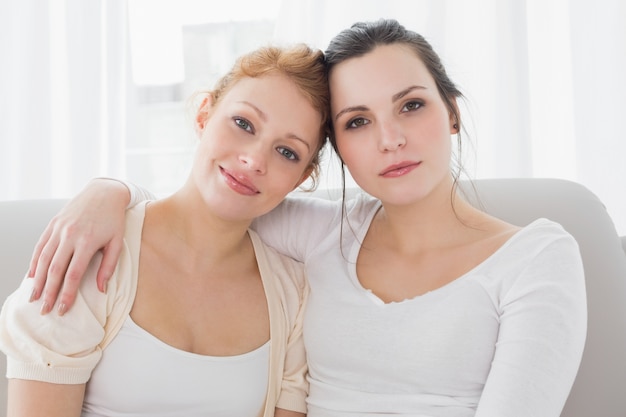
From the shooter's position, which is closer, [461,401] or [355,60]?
[461,401]

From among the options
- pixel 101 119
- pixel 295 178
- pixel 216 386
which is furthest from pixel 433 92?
pixel 101 119

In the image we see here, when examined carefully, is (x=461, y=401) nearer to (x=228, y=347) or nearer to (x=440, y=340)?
(x=440, y=340)

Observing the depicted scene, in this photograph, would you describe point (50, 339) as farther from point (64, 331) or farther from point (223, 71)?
point (223, 71)

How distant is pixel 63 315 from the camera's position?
1.22 m

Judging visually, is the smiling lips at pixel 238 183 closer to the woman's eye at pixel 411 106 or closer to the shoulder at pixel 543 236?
the woman's eye at pixel 411 106

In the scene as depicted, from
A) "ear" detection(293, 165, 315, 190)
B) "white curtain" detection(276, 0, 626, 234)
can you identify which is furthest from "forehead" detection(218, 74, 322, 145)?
"white curtain" detection(276, 0, 626, 234)

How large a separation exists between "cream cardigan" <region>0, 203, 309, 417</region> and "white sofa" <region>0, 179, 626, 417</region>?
0.96 ft

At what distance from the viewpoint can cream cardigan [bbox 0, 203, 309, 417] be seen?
1205 mm

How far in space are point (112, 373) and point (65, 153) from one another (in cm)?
157

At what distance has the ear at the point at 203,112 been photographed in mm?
1534

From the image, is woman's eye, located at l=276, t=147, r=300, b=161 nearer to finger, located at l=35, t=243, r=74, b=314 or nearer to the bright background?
finger, located at l=35, t=243, r=74, b=314

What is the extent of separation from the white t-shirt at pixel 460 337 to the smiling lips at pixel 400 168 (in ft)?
0.69

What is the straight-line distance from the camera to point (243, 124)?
144 centimetres

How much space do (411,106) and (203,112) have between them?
1.47 ft
